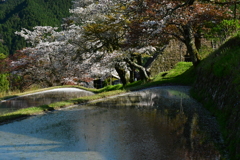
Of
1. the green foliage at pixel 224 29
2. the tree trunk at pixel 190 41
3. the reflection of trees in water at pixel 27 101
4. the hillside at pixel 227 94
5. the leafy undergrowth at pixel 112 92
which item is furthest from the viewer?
the tree trunk at pixel 190 41

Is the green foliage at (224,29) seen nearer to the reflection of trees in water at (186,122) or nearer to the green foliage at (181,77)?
the green foliage at (181,77)

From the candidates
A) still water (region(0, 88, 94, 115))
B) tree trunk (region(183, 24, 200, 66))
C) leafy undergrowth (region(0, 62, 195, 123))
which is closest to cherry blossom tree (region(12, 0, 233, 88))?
tree trunk (region(183, 24, 200, 66))

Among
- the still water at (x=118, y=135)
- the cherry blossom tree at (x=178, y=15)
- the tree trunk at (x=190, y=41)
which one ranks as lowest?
the still water at (x=118, y=135)


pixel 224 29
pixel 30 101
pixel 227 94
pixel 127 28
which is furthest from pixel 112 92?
pixel 227 94

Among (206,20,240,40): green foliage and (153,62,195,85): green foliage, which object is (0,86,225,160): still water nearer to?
(206,20,240,40): green foliage

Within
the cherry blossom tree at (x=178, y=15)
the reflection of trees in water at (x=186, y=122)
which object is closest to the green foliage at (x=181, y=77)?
the cherry blossom tree at (x=178, y=15)

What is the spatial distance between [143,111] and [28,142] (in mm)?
4058

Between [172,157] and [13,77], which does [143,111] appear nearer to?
[172,157]

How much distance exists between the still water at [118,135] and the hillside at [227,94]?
286 mm

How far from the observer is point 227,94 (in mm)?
6777

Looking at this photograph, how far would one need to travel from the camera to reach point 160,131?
255 inches

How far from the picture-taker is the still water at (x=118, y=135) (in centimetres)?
513

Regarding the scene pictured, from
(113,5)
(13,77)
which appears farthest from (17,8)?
(113,5)

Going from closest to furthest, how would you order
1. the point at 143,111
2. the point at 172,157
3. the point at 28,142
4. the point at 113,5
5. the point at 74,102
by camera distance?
the point at 172,157, the point at 28,142, the point at 143,111, the point at 74,102, the point at 113,5
